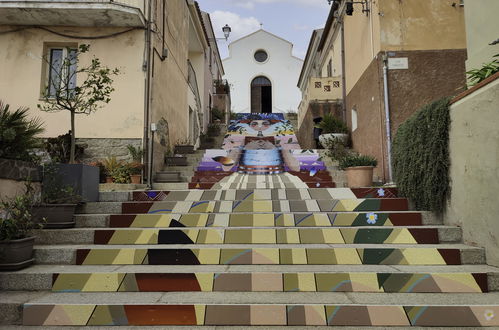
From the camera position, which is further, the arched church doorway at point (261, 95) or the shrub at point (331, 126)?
the arched church doorway at point (261, 95)

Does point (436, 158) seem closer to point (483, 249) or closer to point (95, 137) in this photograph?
point (483, 249)

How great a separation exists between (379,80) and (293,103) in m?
16.7

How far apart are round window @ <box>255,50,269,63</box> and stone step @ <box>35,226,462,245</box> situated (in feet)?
73.8

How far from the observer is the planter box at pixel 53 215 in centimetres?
395

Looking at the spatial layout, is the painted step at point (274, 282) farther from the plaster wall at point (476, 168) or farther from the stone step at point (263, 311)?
the plaster wall at point (476, 168)

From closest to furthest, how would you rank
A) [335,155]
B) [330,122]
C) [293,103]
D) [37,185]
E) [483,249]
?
[483,249], [37,185], [335,155], [330,122], [293,103]

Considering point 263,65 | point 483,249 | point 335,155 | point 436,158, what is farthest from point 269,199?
point 263,65

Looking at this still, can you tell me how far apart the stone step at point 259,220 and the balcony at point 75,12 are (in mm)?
4520

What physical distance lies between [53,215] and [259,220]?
8.23 feet

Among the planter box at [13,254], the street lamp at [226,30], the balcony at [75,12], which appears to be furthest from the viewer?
the street lamp at [226,30]

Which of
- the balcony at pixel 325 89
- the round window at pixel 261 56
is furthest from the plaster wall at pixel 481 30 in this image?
the round window at pixel 261 56

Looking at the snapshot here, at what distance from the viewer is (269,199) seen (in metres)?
4.86

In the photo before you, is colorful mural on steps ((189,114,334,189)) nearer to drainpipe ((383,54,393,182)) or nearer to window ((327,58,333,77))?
drainpipe ((383,54,393,182))

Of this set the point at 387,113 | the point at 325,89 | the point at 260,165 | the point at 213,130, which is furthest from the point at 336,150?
the point at 213,130
